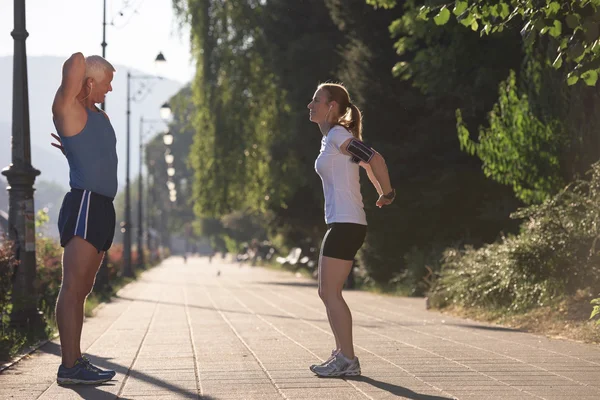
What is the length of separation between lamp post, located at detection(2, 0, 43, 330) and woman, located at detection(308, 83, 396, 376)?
5490mm

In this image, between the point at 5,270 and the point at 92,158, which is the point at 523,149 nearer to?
the point at 5,270

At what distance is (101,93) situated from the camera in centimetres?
790

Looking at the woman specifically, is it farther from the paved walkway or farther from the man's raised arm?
the man's raised arm

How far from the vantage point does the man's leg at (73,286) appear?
7.76m

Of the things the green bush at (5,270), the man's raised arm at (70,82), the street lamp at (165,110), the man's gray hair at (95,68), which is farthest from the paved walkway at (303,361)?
the street lamp at (165,110)

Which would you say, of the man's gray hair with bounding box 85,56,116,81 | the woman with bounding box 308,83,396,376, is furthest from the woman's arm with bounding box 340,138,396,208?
the man's gray hair with bounding box 85,56,116,81

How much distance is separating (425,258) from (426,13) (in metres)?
14.5

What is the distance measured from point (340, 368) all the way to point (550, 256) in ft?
24.3

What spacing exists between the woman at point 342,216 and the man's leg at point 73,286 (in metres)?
1.67

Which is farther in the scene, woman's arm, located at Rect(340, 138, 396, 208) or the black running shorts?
woman's arm, located at Rect(340, 138, 396, 208)

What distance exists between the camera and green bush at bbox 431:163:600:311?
14.5 meters

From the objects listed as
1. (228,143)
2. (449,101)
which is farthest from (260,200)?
(449,101)

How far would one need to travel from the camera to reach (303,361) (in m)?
9.64

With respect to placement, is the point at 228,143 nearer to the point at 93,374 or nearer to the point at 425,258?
the point at 425,258
